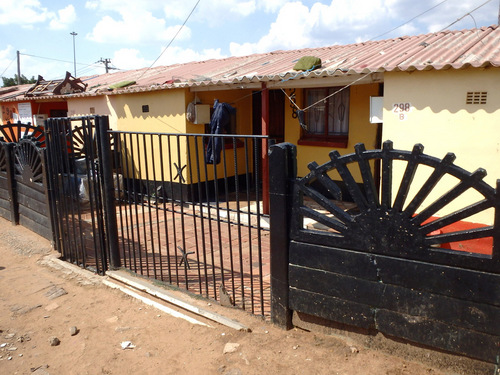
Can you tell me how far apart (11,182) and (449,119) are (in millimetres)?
7296

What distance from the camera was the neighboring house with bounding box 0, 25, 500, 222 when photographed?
5.75 meters

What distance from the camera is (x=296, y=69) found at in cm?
766

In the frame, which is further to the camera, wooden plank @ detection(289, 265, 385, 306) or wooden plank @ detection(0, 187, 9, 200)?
wooden plank @ detection(0, 187, 9, 200)

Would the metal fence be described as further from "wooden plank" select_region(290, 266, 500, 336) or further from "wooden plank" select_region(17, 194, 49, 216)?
"wooden plank" select_region(17, 194, 49, 216)

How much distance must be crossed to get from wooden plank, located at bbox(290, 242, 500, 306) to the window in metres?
6.21

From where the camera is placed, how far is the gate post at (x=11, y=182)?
7.38 metres

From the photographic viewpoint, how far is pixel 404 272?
2.79 m

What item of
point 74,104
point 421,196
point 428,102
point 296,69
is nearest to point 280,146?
point 421,196

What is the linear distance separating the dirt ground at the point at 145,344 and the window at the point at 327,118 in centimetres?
608

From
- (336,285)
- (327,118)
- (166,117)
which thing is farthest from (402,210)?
(166,117)

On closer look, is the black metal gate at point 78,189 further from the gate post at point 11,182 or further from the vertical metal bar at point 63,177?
the gate post at point 11,182

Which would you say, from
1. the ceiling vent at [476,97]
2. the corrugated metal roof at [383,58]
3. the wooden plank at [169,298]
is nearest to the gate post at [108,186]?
the wooden plank at [169,298]

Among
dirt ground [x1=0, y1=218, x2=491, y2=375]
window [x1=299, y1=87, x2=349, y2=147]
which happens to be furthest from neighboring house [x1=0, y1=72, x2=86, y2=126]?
dirt ground [x1=0, y1=218, x2=491, y2=375]

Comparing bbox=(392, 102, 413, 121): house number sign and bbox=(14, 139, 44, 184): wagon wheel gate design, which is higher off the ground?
bbox=(392, 102, 413, 121): house number sign
